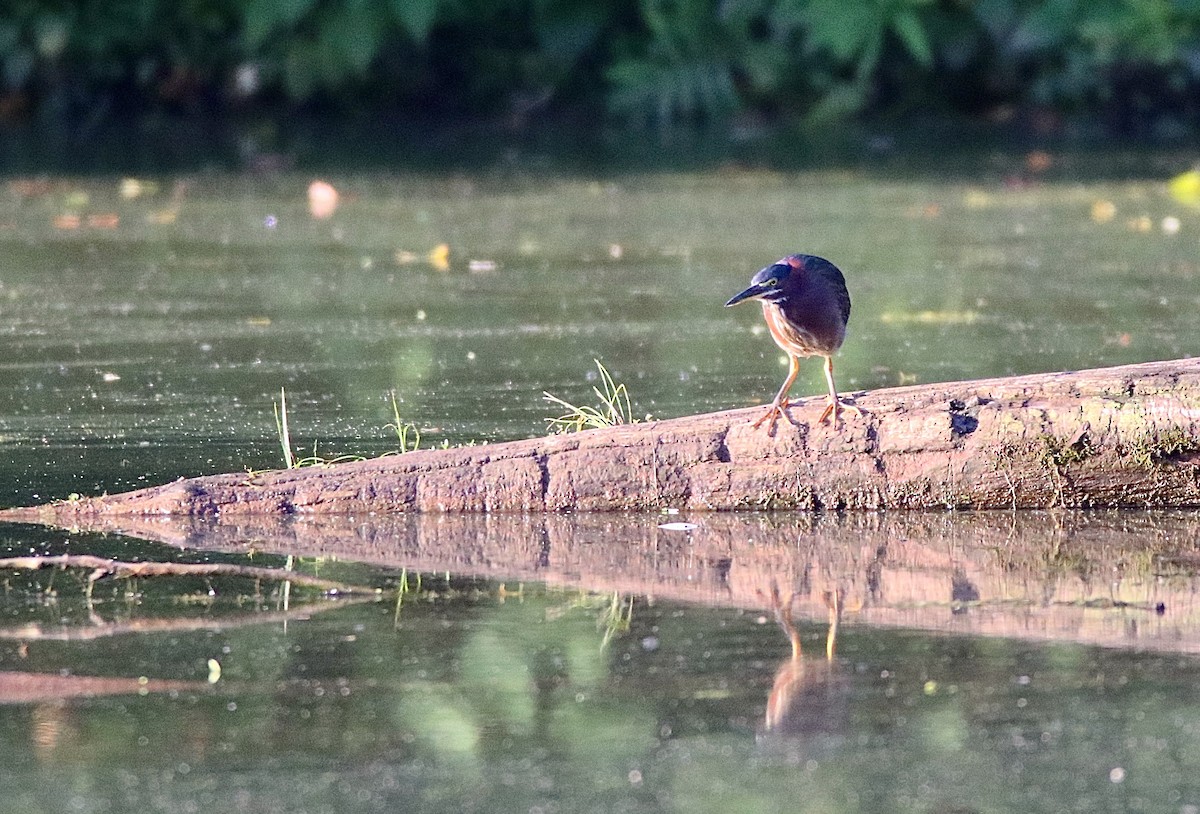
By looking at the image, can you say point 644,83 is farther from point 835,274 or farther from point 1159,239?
point 835,274

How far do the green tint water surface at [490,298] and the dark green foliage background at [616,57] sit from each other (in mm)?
3709

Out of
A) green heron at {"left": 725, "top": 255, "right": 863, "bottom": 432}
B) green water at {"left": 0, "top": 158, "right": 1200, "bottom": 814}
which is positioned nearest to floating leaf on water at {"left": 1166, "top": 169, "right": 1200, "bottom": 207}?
green water at {"left": 0, "top": 158, "right": 1200, "bottom": 814}

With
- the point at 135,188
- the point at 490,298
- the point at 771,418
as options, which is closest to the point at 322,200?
the point at 135,188

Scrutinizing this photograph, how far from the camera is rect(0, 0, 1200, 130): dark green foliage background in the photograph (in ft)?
53.9

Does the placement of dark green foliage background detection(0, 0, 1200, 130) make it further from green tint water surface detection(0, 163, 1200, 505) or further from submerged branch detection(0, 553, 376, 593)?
submerged branch detection(0, 553, 376, 593)

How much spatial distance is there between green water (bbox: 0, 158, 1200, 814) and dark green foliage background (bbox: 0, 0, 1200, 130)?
14.9ft

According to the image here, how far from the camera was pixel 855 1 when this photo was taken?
16469mm

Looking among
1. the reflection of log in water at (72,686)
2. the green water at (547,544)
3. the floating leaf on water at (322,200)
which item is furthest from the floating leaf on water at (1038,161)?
the reflection of log in water at (72,686)

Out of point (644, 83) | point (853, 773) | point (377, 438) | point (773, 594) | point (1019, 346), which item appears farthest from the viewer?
point (644, 83)

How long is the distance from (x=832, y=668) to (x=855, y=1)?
1331cm

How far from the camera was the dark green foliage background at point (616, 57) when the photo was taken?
16422 millimetres

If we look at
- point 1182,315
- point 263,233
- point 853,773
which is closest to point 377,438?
point 853,773

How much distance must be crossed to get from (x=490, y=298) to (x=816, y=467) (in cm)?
396

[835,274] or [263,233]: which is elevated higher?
[263,233]
